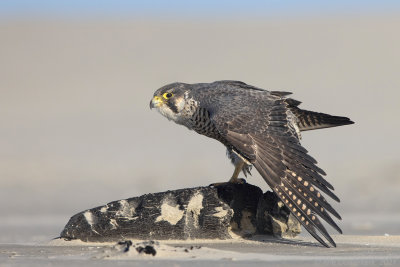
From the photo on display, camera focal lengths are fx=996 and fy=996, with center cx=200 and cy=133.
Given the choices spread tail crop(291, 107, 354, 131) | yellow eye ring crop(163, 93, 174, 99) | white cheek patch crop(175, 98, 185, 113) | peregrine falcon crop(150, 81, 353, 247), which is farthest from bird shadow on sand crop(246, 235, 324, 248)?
yellow eye ring crop(163, 93, 174, 99)

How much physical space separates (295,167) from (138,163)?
1167 cm

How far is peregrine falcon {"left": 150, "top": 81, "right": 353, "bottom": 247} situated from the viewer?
900 centimetres

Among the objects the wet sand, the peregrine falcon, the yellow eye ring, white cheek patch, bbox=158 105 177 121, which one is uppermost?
the yellow eye ring

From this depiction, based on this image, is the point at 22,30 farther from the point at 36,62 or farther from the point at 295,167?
the point at 295,167

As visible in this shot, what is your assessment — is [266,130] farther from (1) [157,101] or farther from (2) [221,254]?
(2) [221,254]

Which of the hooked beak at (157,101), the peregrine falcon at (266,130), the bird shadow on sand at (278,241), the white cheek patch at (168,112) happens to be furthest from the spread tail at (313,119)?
the bird shadow on sand at (278,241)

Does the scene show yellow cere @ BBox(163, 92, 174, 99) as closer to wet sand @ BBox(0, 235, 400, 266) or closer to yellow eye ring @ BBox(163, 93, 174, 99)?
yellow eye ring @ BBox(163, 93, 174, 99)

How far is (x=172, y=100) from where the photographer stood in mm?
10773

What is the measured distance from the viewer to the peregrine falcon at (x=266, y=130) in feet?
29.5

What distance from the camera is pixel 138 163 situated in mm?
20672

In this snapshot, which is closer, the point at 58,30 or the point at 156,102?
the point at 156,102

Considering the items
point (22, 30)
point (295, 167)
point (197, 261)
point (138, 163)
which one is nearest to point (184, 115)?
point (295, 167)

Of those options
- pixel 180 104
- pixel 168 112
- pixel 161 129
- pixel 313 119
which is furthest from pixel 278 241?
pixel 161 129

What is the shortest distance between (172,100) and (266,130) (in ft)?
4.97
